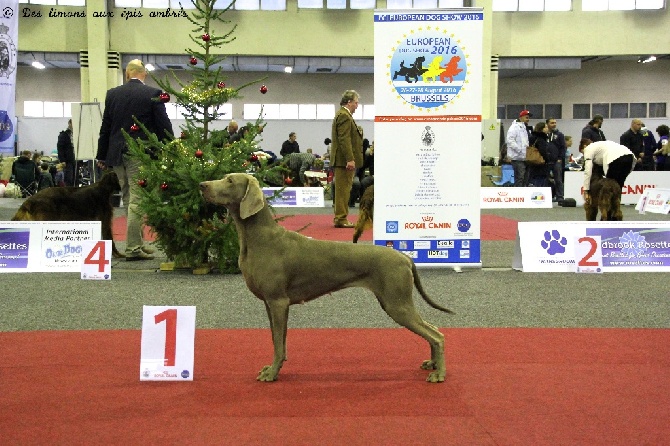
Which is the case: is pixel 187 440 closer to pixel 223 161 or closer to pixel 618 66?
pixel 223 161

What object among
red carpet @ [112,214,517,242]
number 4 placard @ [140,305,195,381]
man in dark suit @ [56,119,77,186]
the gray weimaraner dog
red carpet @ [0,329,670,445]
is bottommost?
red carpet @ [0,329,670,445]

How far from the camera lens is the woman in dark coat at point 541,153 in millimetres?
14966

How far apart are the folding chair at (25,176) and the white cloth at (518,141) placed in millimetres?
10652

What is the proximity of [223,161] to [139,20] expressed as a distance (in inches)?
647

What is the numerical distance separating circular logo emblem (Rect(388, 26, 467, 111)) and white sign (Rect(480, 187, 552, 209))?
30.4 ft

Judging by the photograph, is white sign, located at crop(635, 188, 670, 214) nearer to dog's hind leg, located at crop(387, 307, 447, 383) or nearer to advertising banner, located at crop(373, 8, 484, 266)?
advertising banner, located at crop(373, 8, 484, 266)

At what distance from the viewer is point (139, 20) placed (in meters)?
20.7

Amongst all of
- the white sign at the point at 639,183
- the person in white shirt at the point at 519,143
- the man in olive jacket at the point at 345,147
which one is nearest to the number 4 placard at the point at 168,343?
the man in olive jacket at the point at 345,147

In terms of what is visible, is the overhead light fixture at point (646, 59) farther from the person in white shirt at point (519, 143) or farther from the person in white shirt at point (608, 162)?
the person in white shirt at point (608, 162)

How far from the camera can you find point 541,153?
49.6 feet

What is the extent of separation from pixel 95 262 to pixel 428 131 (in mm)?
2997

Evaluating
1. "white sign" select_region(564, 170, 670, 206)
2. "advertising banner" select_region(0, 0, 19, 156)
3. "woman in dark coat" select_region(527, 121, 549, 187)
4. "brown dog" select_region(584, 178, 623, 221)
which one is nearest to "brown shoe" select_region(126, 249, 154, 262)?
"advertising banner" select_region(0, 0, 19, 156)

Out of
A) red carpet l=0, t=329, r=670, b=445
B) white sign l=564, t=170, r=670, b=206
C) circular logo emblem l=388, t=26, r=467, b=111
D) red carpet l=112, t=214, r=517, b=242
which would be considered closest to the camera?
red carpet l=0, t=329, r=670, b=445

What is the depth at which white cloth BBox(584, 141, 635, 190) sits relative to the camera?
817cm
